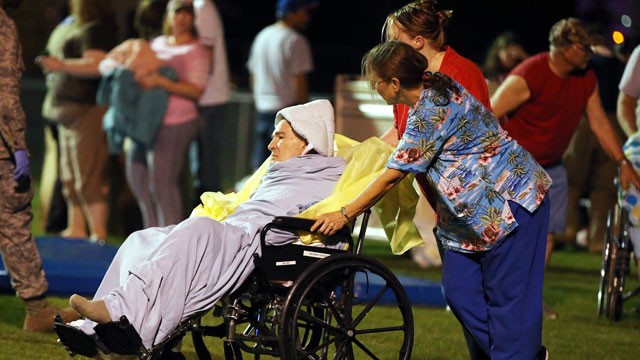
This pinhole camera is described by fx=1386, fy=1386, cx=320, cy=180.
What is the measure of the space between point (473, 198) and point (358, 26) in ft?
82.0

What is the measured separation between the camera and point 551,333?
25.8ft

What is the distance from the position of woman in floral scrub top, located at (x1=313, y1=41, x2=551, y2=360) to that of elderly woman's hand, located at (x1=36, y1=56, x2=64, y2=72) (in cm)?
518

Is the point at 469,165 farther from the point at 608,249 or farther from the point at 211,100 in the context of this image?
the point at 211,100

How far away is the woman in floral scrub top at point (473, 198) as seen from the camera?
17.7ft

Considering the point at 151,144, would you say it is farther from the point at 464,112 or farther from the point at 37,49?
the point at 37,49

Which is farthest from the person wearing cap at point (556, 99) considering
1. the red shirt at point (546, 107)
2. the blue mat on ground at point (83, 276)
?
the blue mat on ground at point (83, 276)

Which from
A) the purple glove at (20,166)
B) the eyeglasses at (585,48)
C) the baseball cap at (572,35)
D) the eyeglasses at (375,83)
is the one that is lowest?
the purple glove at (20,166)

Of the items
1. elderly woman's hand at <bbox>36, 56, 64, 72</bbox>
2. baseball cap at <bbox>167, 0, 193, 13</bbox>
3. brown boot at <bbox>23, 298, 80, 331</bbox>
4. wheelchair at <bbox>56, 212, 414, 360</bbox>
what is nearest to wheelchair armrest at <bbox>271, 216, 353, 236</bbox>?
wheelchair at <bbox>56, 212, 414, 360</bbox>

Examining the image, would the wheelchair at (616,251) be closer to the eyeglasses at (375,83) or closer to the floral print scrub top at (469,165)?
the floral print scrub top at (469,165)

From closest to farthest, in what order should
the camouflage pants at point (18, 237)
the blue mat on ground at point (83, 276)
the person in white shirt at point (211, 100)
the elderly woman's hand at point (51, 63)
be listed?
1. the camouflage pants at point (18, 237)
2. the blue mat on ground at point (83, 276)
3. the elderly woman's hand at point (51, 63)
4. the person in white shirt at point (211, 100)

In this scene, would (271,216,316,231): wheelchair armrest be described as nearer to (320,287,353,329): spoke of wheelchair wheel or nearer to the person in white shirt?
(320,287,353,329): spoke of wheelchair wheel

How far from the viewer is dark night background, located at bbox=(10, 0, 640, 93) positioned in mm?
26547

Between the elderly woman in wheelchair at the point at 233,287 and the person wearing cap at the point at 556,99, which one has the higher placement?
the person wearing cap at the point at 556,99

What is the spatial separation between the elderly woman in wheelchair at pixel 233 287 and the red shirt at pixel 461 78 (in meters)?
0.40
